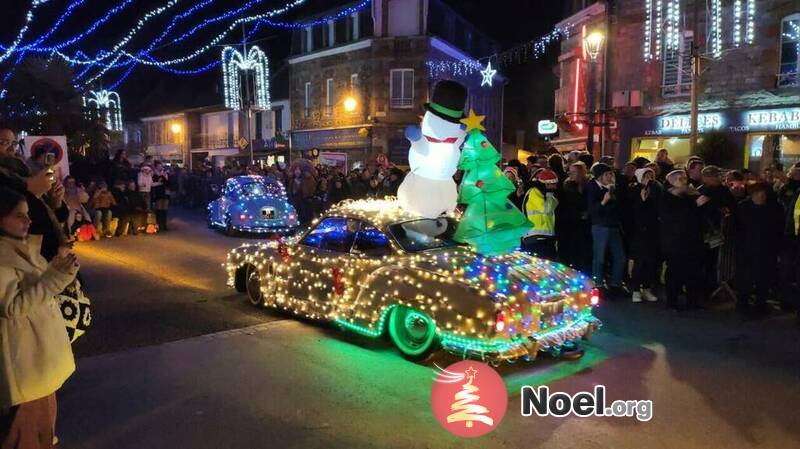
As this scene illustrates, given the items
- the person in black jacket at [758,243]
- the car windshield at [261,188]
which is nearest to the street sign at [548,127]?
the car windshield at [261,188]

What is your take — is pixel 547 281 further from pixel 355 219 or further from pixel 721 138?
pixel 721 138

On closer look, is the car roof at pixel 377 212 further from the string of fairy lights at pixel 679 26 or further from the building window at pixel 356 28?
the building window at pixel 356 28

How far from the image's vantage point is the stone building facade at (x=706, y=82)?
666 inches

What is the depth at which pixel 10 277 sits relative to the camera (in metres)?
3.20

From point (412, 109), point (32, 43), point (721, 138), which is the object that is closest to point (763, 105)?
point (721, 138)

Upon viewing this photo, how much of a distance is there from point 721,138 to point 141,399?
16.7 m

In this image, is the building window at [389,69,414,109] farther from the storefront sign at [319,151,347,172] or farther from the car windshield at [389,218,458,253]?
the car windshield at [389,218,458,253]

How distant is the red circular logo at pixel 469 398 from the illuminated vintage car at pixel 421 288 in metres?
0.24

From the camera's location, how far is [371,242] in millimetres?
6969

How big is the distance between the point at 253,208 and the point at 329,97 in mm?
18528

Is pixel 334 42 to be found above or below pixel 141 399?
above

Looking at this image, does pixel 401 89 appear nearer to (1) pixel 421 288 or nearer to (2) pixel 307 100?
(2) pixel 307 100

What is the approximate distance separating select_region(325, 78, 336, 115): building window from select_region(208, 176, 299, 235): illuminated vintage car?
54.7 feet

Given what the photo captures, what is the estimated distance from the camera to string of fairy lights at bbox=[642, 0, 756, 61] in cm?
1712
